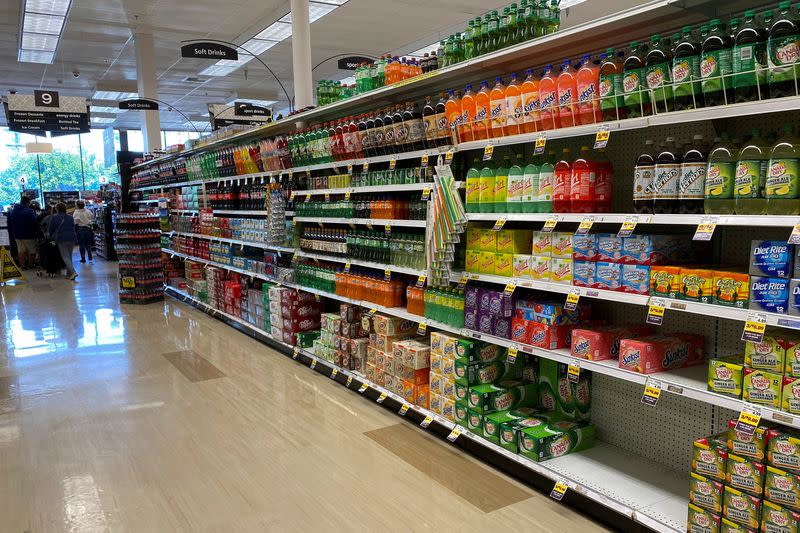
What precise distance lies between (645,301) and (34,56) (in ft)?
49.4

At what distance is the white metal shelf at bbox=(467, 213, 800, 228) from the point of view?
7.09 ft

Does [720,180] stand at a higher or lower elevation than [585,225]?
higher

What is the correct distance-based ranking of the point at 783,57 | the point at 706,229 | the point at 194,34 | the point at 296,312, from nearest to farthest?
the point at 783,57 → the point at 706,229 → the point at 296,312 → the point at 194,34

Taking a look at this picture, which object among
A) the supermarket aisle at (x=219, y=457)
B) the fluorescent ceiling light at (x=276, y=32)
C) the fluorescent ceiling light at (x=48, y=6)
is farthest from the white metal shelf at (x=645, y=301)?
the fluorescent ceiling light at (x=48, y=6)

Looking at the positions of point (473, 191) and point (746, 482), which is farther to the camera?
point (473, 191)

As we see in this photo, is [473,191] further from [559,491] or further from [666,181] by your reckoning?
[559,491]

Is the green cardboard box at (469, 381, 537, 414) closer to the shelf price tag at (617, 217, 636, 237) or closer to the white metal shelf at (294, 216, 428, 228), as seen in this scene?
the white metal shelf at (294, 216, 428, 228)

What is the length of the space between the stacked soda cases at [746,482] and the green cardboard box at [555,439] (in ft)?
2.81

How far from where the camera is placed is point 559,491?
2.99 m

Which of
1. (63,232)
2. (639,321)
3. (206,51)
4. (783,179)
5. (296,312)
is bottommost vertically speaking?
(296,312)

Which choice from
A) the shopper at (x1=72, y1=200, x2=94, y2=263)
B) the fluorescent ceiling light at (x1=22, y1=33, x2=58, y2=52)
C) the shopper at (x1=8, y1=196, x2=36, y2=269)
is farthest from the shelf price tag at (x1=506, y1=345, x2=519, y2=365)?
the shopper at (x1=72, y1=200, x2=94, y2=263)

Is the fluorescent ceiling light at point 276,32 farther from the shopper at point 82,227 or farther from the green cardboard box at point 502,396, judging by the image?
the green cardboard box at point 502,396

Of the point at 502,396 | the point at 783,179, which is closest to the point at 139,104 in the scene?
the point at 502,396

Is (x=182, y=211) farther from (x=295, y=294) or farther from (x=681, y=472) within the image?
(x=681, y=472)
